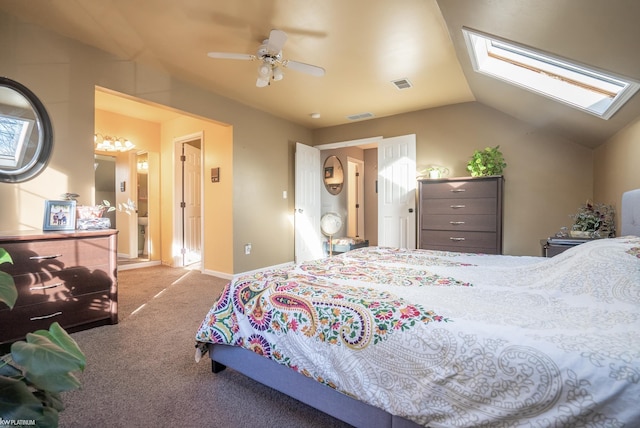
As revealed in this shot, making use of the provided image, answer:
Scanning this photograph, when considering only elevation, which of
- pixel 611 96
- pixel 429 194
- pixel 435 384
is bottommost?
pixel 435 384

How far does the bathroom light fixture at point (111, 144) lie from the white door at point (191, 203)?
0.83 m

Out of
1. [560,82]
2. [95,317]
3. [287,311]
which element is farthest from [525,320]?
[95,317]

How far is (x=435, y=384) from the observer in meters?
0.97

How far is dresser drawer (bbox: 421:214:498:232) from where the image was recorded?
11.5 ft

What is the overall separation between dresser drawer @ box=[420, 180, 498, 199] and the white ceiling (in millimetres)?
928

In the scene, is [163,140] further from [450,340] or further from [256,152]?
[450,340]

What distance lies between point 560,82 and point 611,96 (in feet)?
1.48

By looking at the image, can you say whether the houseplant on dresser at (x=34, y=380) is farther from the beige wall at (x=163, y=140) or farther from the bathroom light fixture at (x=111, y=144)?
the bathroom light fixture at (x=111, y=144)

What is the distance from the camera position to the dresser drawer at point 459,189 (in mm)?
3539

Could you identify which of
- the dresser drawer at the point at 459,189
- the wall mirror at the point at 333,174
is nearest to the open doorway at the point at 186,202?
the wall mirror at the point at 333,174

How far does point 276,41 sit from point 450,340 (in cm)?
236


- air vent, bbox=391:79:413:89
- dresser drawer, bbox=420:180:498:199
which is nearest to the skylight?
air vent, bbox=391:79:413:89

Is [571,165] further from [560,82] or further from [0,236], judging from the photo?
[0,236]

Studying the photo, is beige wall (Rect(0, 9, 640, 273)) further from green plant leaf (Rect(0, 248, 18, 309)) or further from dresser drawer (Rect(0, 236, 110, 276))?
green plant leaf (Rect(0, 248, 18, 309))
